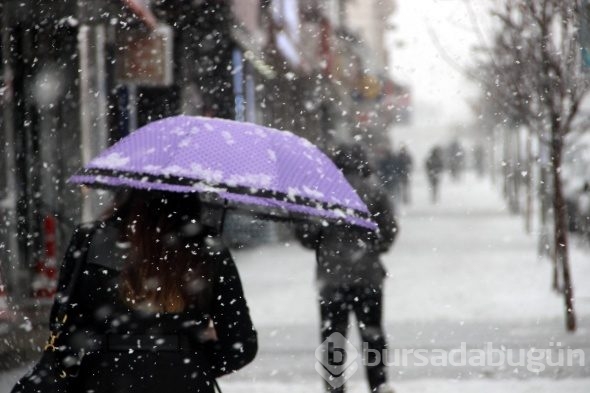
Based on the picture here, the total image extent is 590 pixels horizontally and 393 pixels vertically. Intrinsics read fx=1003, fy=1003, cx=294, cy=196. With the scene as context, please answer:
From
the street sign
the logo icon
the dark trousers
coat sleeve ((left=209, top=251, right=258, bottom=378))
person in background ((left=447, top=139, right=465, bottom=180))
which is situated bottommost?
person in background ((left=447, top=139, right=465, bottom=180))

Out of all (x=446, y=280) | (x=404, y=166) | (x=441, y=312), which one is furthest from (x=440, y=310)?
(x=404, y=166)

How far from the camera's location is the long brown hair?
2980mm

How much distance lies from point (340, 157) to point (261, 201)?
7.76ft

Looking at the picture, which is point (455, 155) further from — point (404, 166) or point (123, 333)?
point (123, 333)

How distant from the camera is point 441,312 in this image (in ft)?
34.1

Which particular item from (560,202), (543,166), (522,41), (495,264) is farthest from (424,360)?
(543,166)

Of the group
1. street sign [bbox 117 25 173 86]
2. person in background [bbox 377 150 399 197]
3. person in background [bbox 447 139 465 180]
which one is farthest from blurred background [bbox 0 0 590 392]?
person in background [bbox 447 139 465 180]

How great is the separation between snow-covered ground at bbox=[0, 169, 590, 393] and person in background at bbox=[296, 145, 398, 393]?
979 millimetres

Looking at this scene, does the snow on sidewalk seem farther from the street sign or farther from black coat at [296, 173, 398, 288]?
black coat at [296, 173, 398, 288]

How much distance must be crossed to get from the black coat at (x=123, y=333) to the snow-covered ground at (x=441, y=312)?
3992 mm

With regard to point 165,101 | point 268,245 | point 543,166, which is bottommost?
point 268,245

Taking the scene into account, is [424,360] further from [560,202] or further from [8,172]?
[8,172]

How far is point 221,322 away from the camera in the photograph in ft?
10.1

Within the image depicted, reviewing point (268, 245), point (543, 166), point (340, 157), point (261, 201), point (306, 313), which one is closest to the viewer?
point (261, 201)
